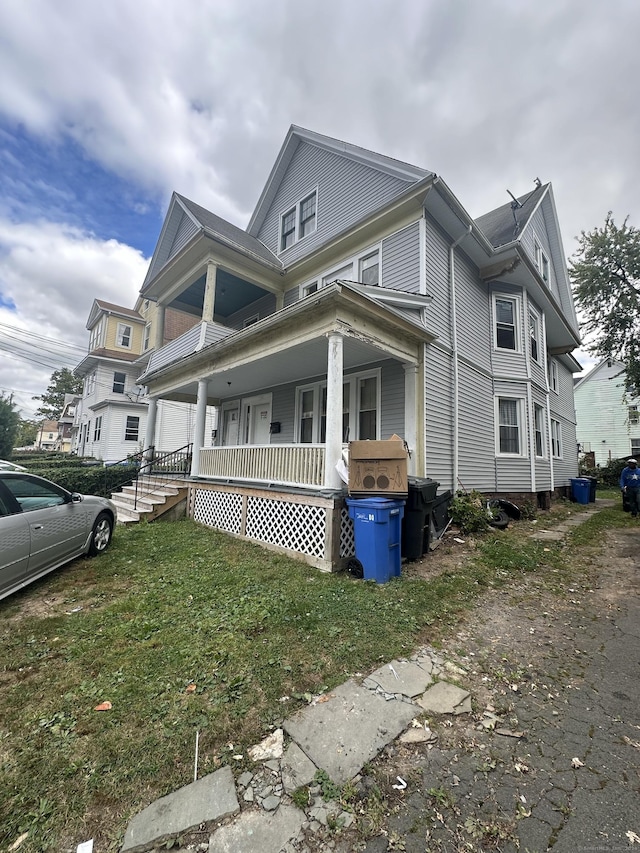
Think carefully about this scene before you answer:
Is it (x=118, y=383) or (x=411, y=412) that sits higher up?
(x=118, y=383)

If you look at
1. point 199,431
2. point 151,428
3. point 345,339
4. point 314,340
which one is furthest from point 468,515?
point 151,428

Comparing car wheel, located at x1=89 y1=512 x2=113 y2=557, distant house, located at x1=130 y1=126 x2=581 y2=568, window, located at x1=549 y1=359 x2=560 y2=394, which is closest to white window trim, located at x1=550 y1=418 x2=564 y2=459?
distant house, located at x1=130 y1=126 x2=581 y2=568

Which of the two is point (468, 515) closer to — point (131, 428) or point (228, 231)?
point (228, 231)

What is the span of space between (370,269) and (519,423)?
6.29 meters

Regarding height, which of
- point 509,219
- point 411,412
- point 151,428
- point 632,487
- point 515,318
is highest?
point 509,219

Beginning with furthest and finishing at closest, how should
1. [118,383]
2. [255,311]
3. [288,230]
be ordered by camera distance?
1. [118,383]
2. [255,311]
3. [288,230]

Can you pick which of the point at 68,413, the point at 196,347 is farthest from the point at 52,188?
the point at 68,413

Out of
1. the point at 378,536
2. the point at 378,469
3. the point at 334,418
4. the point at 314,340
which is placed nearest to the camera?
the point at 378,536

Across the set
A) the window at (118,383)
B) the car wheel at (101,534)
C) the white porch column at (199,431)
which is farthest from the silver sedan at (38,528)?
the window at (118,383)

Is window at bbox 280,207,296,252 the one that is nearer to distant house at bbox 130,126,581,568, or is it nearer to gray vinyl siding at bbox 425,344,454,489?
distant house at bbox 130,126,581,568

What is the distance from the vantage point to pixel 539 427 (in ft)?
39.3

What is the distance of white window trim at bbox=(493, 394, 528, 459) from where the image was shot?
33.7 ft

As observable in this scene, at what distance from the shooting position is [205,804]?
5.98 feet

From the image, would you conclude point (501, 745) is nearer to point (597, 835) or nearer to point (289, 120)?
point (597, 835)
